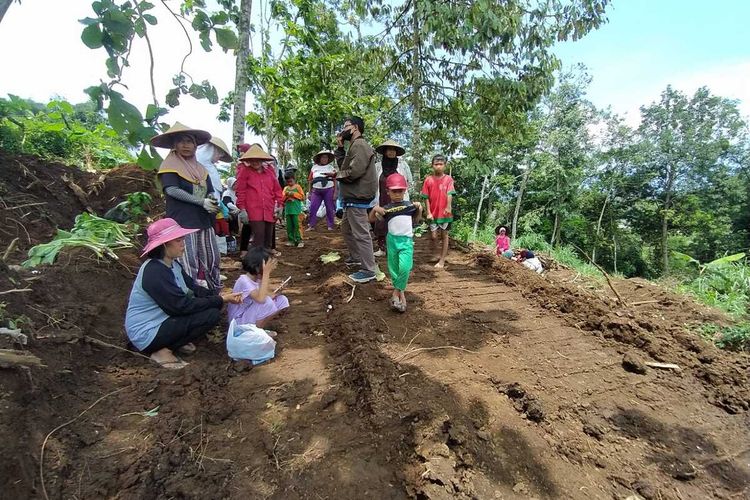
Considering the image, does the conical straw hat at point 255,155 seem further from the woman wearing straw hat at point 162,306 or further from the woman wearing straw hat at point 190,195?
the woman wearing straw hat at point 162,306

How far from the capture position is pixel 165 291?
279 centimetres

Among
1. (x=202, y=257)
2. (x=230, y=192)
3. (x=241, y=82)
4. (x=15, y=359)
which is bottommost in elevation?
(x=15, y=359)

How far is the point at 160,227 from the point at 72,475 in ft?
5.22

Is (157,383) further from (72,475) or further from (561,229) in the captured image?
(561,229)

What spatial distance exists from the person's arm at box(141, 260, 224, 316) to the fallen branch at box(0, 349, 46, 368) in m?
0.72

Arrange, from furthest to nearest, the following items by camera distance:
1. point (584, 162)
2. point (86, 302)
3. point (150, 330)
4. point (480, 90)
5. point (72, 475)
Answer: point (584, 162), point (480, 90), point (86, 302), point (150, 330), point (72, 475)

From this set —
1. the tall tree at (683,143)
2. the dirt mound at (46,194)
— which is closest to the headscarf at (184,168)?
the dirt mound at (46,194)

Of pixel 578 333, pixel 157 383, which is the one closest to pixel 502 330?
pixel 578 333

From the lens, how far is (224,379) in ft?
9.52

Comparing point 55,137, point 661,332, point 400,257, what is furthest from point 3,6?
point 55,137

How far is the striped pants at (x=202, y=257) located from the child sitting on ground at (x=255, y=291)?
69 cm

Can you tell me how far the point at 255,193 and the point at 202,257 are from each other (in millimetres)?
1048

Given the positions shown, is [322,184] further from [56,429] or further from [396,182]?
[56,429]

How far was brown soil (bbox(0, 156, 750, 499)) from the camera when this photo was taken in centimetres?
207
